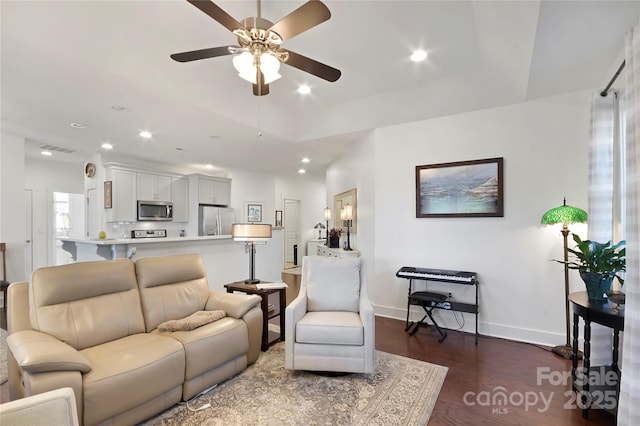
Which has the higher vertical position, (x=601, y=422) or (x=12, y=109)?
(x=12, y=109)

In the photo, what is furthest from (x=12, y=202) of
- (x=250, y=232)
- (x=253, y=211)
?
(x=253, y=211)

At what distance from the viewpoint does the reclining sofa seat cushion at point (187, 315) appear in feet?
7.27

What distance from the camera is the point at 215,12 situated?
167 centimetres

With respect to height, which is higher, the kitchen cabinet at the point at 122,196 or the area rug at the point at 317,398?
the kitchen cabinet at the point at 122,196

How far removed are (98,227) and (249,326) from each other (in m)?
4.97

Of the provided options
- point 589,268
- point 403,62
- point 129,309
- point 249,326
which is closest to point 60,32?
point 129,309

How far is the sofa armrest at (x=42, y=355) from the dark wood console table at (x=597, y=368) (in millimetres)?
3095

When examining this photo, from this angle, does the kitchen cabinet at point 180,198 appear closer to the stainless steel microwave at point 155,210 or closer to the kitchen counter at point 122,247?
the stainless steel microwave at point 155,210

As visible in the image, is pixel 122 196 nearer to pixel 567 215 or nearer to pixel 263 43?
pixel 263 43

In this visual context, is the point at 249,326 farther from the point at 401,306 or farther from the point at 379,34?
the point at 379,34

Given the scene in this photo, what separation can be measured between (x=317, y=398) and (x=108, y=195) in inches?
217

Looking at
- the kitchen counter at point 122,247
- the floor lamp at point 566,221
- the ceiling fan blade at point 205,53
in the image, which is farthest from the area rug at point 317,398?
the kitchen counter at point 122,247

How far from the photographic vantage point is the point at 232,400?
2217 mm

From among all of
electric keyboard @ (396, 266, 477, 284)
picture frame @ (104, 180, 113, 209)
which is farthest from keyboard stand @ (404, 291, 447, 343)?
picture frame @ (104, 180, 113, 209)
